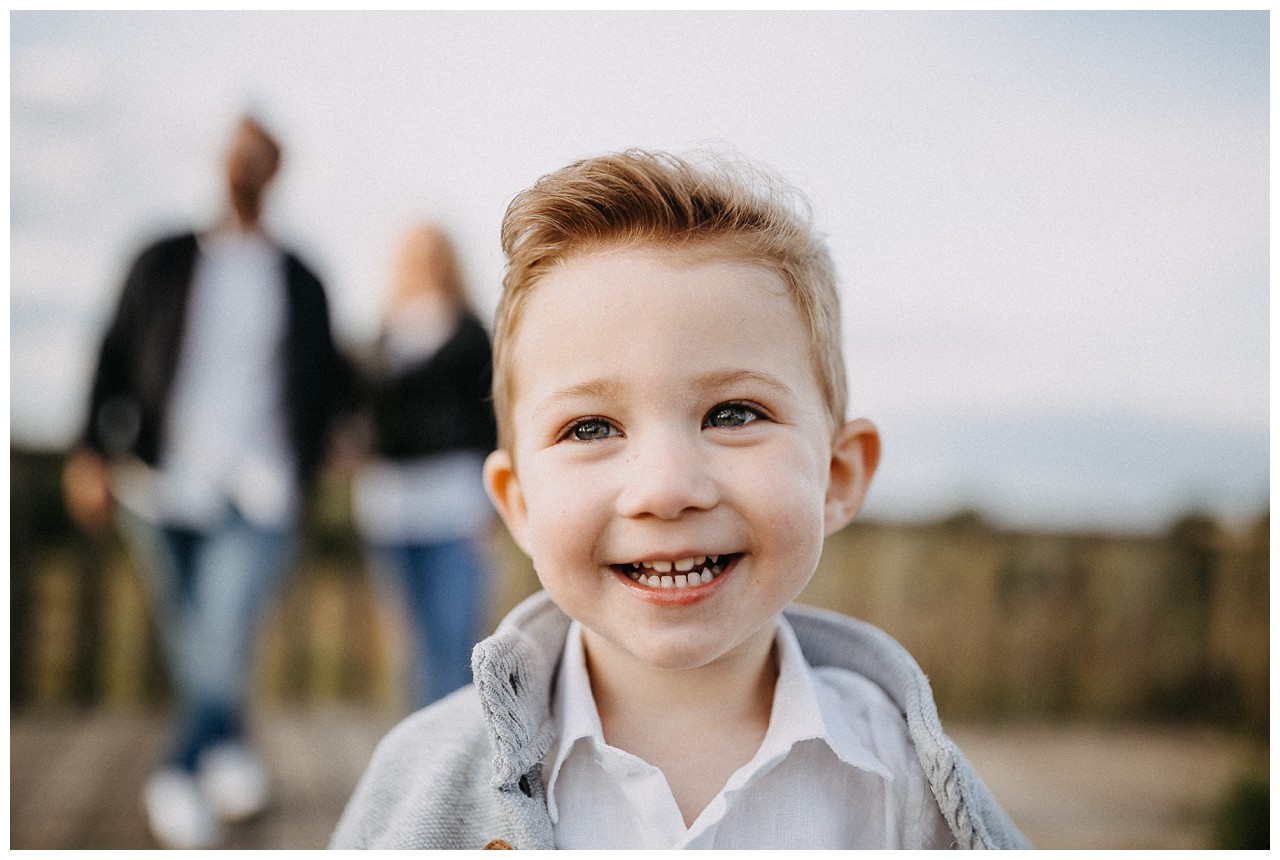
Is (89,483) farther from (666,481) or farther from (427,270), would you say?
(666,481)

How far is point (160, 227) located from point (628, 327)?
7.35 ft

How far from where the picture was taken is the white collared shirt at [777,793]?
1.05 m

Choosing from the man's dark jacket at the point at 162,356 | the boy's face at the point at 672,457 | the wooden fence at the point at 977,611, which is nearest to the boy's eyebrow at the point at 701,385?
the boy's face at the point at 672,457

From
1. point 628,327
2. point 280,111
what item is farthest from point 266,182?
point 628,327

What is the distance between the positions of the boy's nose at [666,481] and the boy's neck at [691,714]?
198mm

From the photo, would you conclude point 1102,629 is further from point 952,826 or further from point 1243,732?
point 952,826

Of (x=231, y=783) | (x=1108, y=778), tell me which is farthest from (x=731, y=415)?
(x=1108, y=778)

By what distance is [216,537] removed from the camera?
7.89 ft

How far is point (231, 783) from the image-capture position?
2457mm

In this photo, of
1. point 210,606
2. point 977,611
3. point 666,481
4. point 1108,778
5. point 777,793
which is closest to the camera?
point 666,481

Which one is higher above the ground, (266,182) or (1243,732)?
(266,182)

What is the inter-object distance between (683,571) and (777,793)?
24 centimetres

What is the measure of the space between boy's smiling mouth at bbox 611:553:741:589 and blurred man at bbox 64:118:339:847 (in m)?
1.64

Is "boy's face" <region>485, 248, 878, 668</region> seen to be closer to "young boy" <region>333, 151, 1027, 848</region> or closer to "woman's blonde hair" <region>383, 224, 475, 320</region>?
"young boy" <region>333, 151, 1027, 848</region>
